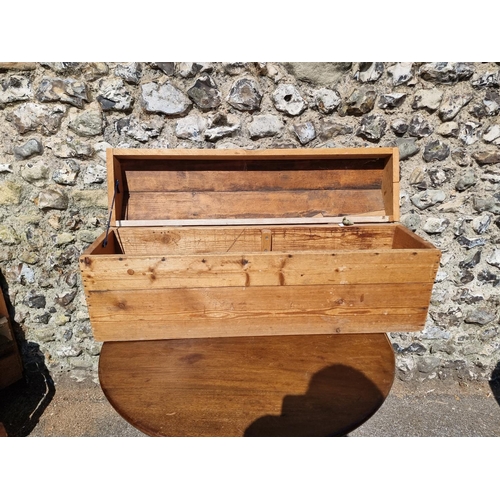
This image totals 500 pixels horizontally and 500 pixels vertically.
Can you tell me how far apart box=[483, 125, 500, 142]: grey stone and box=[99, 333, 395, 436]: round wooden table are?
1.39 m

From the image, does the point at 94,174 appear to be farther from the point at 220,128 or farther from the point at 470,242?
the point at 470,242

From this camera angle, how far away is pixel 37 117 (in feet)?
5.75

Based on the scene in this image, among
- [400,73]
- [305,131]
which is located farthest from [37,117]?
[400,73]

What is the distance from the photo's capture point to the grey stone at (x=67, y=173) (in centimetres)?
184

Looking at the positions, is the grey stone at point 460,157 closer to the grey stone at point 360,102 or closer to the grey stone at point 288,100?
the grey stone at point 360,102

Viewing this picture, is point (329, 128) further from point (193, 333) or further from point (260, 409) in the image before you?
point (260, 409)

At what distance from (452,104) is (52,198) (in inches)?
95.7

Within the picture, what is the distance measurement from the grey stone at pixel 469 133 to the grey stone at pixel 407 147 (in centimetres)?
26

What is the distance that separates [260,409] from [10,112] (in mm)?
2042

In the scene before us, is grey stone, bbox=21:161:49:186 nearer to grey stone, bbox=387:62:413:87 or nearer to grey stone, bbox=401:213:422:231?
grey stone, bbox=387:62:413:87

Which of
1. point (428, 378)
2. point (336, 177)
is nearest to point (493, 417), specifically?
→ point (428, 378)

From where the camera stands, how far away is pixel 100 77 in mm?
1705

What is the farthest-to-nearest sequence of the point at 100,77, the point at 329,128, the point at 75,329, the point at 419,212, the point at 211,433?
the point at 75,329 → the point at 419,212 → the point at 329,128 → the point at 100,77 → the point at 211,433

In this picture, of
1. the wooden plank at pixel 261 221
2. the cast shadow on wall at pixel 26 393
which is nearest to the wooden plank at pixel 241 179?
the wooden plank at pixel 261 221
